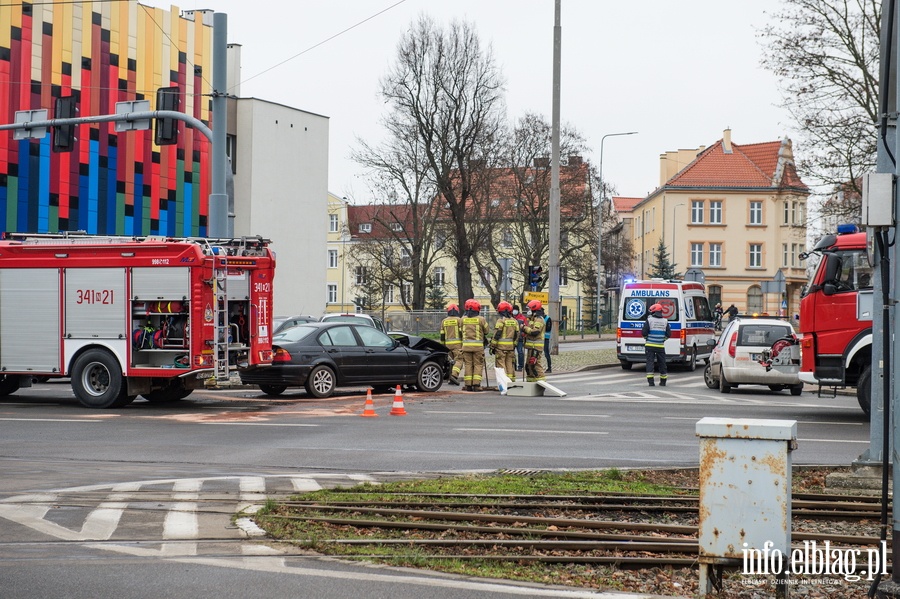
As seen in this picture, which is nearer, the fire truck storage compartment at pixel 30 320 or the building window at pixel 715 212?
the fire truck storage compartment at pixel 30 320

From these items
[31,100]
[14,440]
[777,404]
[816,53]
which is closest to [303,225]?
[31,100]

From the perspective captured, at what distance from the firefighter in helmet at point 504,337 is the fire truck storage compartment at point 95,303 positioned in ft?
24.5

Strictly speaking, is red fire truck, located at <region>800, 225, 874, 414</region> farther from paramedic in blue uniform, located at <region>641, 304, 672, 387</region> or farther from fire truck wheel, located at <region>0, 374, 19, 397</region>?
fire truck wheel, located at <region>0, 374, 19, 397</region>

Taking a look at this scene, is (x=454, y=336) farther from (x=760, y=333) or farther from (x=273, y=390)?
(x=760, y=333)

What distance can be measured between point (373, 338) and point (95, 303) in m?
5.49

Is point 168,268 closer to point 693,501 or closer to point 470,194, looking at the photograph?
point 693,501

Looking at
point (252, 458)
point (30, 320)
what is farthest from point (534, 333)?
point (252, 458)

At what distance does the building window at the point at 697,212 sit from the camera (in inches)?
3420

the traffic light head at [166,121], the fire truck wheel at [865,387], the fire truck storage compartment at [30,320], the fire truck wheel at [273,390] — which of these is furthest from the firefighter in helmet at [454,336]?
the fire truck wheel at [865,387]

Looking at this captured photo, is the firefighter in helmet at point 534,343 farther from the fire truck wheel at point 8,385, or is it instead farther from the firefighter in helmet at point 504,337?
the fire truck wheel at point 8,385

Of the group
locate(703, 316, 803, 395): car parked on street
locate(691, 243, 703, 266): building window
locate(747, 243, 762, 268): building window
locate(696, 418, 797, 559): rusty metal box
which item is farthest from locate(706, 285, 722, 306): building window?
locate(696, 418, 797, 559): rusty metal box

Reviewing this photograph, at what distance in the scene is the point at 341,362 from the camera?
2056 cm

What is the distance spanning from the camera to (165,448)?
41.7ft

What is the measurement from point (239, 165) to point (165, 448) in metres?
43.5
